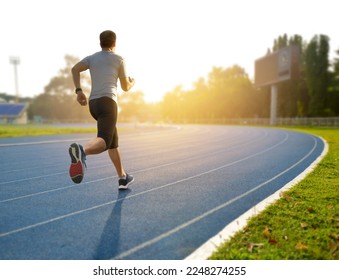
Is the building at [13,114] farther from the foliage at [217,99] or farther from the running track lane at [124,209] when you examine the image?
the running track lane at [124,209]

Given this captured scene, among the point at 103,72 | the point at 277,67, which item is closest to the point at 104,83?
the point at 103,72

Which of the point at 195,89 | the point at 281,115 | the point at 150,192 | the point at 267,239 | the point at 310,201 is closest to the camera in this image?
the point at 267,239

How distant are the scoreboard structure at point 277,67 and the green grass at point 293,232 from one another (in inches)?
1521

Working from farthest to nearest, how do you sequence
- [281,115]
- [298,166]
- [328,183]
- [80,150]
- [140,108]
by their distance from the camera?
[140,108] → [281,115] → [298,166] → [328,183] → [80,150]

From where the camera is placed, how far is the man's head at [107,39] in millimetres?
4461

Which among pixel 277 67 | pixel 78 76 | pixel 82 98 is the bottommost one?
pixel 82 98

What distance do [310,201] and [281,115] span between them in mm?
55956

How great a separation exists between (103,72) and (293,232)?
3.14 m

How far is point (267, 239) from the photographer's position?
9.98 ft

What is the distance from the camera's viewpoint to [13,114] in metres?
62.2

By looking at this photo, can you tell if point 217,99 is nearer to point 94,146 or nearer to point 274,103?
point 274,103

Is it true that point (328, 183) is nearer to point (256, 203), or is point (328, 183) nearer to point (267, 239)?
point (256, 203)

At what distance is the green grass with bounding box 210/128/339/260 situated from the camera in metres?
2.71
